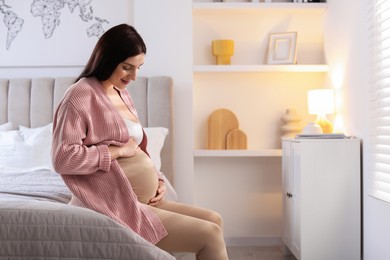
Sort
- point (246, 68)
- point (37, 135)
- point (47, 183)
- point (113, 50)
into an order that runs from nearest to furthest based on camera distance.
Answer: point (113, 50) → point (47, 183) → point (37, 135) → point (246, 68)

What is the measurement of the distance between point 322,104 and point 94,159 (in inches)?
85.3

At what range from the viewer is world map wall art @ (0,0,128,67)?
13.5 ft

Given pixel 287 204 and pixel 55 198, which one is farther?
pixel 287 204

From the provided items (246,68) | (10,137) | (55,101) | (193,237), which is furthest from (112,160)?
(246,68)

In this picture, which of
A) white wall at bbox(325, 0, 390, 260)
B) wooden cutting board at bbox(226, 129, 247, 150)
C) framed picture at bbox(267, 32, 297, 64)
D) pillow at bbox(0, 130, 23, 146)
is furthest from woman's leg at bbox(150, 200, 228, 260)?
framed picture at bbox(267, 32, 297, 64)

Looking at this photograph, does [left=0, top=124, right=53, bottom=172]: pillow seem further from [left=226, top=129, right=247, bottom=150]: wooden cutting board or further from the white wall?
the white wall

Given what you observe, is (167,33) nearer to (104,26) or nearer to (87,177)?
(104,26)

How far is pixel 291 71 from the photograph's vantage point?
161 inches

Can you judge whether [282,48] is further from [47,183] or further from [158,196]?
[158,196]

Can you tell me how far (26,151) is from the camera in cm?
350

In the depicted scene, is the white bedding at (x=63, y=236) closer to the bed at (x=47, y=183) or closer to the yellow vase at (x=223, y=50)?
the bed at (x=47, y=183)

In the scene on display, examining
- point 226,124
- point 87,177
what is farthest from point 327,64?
point 87,177

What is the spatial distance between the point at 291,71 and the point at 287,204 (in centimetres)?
98

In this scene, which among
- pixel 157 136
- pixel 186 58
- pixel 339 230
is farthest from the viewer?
pixel 186 58
